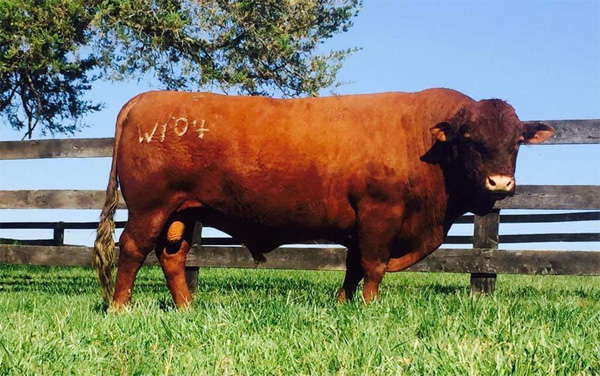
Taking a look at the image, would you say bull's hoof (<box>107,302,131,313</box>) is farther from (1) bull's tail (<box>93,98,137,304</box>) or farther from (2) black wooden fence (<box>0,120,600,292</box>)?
(2) black wooden fence (<box>0,120,600,292</box>)

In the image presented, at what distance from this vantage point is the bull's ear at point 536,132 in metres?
5.77

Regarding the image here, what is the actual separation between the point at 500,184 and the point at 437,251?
11.1ft

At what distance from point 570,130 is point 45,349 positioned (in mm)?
6911

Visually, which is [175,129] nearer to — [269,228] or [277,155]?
[277,155]

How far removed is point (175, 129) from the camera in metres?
5.66

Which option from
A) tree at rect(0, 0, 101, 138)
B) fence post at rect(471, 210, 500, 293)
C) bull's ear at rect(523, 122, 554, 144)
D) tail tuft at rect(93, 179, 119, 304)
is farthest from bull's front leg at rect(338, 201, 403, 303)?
tree at rect(0, 0, 101, 138)

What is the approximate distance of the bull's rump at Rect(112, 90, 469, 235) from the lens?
5410 millimetres

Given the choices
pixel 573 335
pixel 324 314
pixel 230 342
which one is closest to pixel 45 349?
pixel 230 342

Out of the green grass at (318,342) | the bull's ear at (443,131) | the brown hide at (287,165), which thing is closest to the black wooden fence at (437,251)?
the brown hide at (287,165)

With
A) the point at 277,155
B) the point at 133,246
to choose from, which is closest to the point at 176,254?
the point at 133,246

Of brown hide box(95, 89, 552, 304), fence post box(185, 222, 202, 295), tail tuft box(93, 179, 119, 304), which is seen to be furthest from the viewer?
fence post box(185, 222, 202, 295)

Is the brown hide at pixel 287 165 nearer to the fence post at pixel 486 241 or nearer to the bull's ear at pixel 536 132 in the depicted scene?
the bull's ear at pixel 536 132

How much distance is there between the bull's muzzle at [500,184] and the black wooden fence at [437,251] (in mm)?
3347

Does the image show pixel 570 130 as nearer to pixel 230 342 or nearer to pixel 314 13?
pixel 230 342
